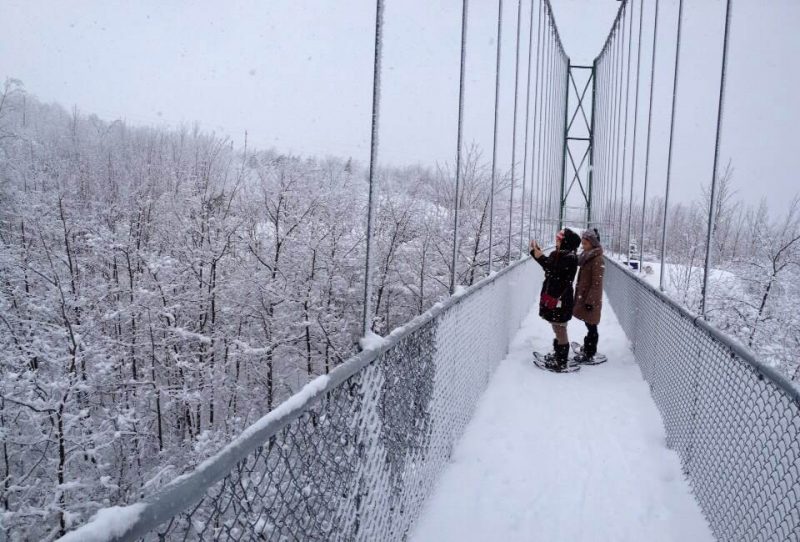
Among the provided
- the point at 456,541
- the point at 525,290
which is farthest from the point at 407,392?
the point at 525,290

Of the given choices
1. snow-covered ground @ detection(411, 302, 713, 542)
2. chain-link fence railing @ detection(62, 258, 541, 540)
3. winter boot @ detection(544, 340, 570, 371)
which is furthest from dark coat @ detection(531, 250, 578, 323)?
chain-link fence railing @ detection(62, 258, 541, 540)

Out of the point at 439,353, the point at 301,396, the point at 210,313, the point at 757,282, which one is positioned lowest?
the point at 210,313

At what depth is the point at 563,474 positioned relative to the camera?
339 cm

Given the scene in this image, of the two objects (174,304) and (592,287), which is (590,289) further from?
(174,304)

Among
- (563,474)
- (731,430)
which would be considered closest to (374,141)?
(731,430)

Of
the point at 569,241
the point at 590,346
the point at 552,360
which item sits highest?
the point at 569,241

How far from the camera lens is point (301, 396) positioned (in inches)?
55.0

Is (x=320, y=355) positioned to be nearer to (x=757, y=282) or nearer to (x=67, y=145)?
(x=757, y=282)

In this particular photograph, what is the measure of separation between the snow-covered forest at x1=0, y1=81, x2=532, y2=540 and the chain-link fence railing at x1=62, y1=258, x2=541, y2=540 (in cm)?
1053

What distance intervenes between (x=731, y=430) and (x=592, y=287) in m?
3.40

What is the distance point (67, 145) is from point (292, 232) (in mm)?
31674

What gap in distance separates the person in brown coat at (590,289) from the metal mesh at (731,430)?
5.02 feet

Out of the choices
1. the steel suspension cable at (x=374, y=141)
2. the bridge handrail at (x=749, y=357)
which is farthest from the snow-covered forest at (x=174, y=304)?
the bridge handrail at (x=749, y=357)

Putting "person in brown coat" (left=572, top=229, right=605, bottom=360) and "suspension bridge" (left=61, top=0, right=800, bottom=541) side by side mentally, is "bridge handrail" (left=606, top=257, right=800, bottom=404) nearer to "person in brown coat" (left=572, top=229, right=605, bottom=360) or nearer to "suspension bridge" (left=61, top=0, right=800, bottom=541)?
"suspension bridge" (left=61, top=0, right=800, bottom=541)
